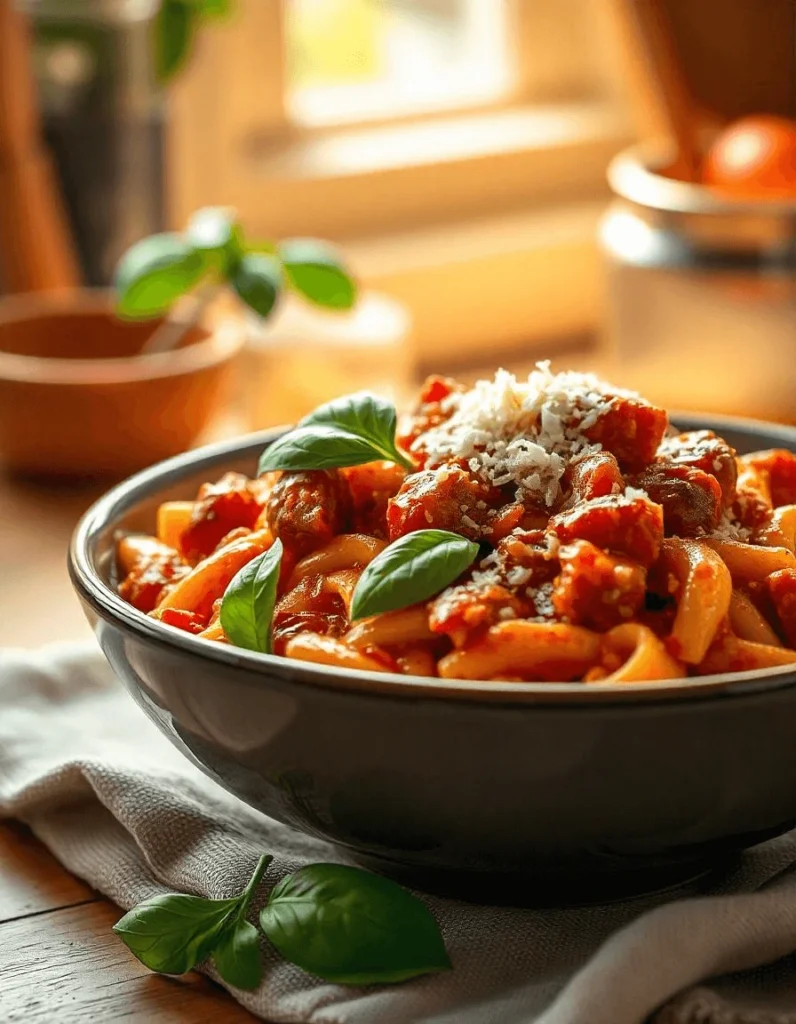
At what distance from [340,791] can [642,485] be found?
1.10 feet

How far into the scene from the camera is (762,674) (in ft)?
3.34

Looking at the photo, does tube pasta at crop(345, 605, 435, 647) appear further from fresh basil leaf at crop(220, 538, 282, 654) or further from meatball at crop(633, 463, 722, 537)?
meatball at crop(633, 463, 722, 537)

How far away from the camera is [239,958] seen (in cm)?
111

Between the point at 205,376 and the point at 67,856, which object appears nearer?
the point at 67,856

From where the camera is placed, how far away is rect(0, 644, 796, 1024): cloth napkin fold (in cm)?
105

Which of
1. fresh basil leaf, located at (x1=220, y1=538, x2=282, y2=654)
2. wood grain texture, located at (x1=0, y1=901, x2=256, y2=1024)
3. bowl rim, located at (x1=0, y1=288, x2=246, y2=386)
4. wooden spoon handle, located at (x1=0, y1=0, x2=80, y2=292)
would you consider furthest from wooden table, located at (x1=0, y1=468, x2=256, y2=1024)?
wooden spoon handle, located at (x1=0, y1=0, x2=80, y2=292)

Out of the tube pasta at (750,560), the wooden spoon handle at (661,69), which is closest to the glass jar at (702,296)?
the wooden spoon handle at (661,69)

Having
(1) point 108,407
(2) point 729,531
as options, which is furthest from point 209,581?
(1) point 108,407

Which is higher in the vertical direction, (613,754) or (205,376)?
(613,754)

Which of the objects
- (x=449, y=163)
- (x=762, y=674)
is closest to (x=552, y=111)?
(x=449, y=163)

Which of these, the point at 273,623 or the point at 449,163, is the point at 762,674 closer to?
the point at 273,623

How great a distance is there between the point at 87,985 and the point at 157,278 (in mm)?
1075

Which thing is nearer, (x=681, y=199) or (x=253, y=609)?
(x=253, y=609)

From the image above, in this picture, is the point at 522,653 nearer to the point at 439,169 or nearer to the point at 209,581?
the point at 209,581
